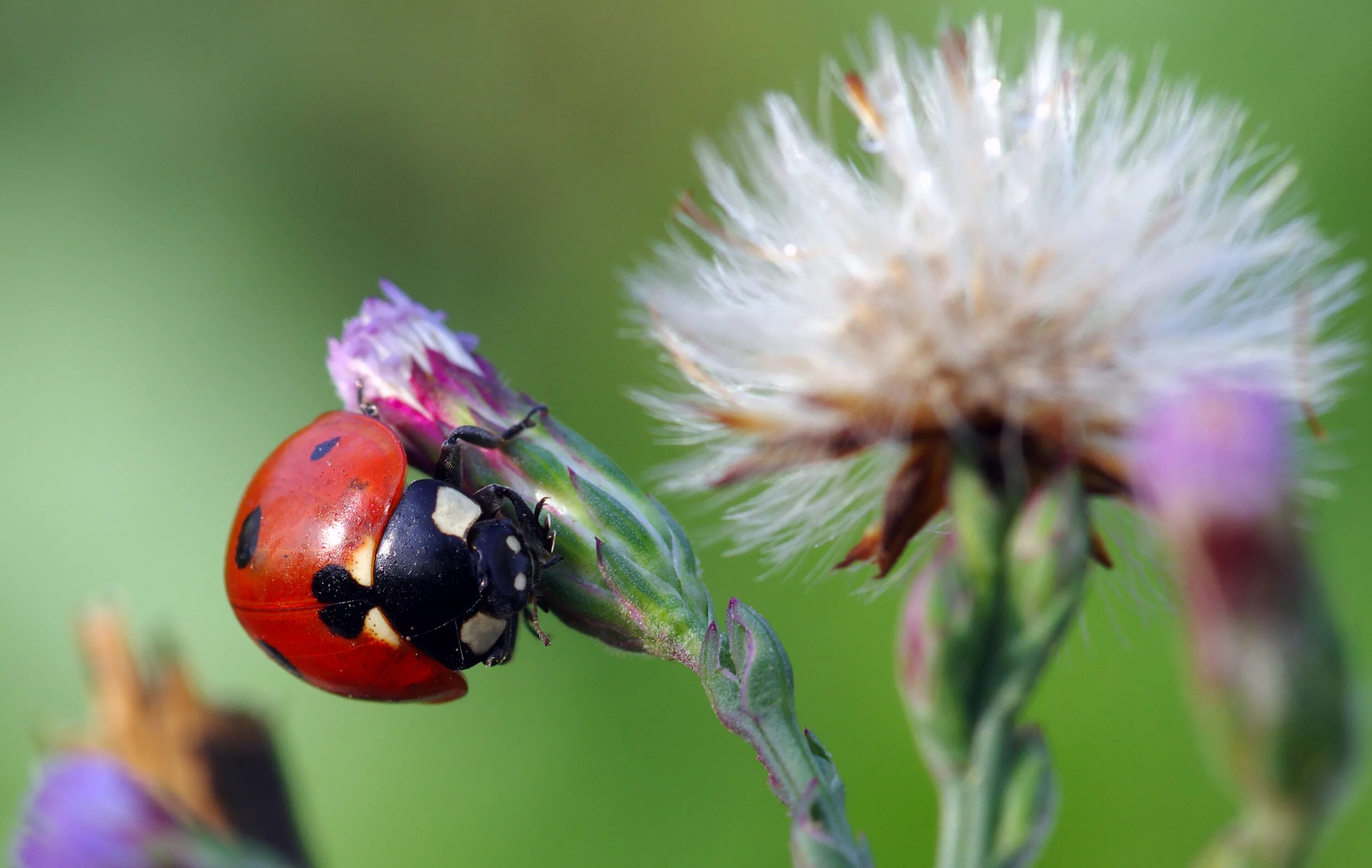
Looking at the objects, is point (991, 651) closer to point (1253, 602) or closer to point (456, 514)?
point (1253, 602)

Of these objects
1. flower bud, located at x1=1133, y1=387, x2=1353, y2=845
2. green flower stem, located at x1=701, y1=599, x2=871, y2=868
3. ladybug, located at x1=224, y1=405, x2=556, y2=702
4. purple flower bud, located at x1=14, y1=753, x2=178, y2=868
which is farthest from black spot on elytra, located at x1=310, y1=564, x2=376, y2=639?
flower bud, located at x1=1133, y1=387, x2=1353, y2=845

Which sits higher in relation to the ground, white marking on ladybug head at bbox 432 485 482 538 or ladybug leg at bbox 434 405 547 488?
ladybug leg at bbox 434 405 547 488

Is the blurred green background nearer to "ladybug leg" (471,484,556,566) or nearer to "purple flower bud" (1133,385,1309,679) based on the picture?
"ladybug leg" (471,484,556,566)

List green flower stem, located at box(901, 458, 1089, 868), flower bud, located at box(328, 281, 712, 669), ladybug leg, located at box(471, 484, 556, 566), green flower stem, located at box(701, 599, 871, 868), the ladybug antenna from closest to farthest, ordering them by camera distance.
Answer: green flower stem, located at box(901, 458, 1089, 868) < green flower stem, located at box(701, 599, 871, 868) < flower bud, located at box(328, 281, 712, 669) < ladybug leg, located at box(471, 484, 556, 566) < the ladybug antenna

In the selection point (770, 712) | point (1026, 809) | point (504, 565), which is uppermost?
point (504, 565)

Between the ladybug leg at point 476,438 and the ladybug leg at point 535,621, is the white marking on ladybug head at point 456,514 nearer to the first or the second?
the ladybug leg at point 476,438

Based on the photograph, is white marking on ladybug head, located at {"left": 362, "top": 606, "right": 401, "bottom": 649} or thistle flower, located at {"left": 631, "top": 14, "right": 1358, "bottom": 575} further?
white marking on ladybug head, located at {"left": 362, "top": 606, "right": 401, "bottom": 649}

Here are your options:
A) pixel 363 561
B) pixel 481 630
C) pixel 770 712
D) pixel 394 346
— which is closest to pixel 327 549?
pixel 363 561
